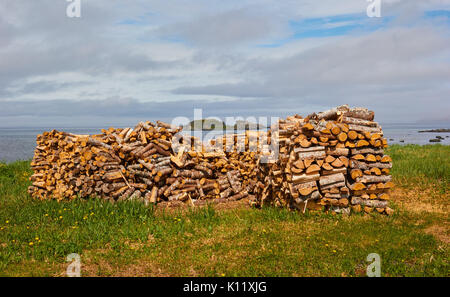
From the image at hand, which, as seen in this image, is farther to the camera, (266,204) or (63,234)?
(266,204)

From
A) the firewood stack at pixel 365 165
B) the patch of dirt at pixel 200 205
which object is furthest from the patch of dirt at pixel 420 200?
the patch of dirt at pixel 200 205

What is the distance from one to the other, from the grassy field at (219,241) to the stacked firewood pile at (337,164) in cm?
49

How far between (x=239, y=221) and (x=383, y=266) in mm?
3584

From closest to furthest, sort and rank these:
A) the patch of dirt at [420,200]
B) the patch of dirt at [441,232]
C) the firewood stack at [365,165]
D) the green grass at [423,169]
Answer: the patch of dirt at [441,232] < the firewood stack at [365,165] < the patch of dirt at [420,200] < the green grass at [423,169]

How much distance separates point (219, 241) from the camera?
25.1 feet

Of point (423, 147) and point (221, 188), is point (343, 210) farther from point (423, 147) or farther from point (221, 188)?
point (423, 147)

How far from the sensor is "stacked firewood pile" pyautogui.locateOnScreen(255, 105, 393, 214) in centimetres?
895

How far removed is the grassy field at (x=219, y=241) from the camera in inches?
254

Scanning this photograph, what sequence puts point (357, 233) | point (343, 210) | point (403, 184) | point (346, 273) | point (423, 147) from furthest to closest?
point (423, 147), point (403, 184), point (343, 210), point (357, 233), point (346, 273)

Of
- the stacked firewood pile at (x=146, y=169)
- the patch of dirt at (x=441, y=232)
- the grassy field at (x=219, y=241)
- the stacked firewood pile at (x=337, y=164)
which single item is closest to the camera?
the grassy field at (x=219, y=241)

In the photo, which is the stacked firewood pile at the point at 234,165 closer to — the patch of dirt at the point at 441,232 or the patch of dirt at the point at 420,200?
the patch of dirt at the point at 441,232

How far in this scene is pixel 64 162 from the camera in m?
12.3
